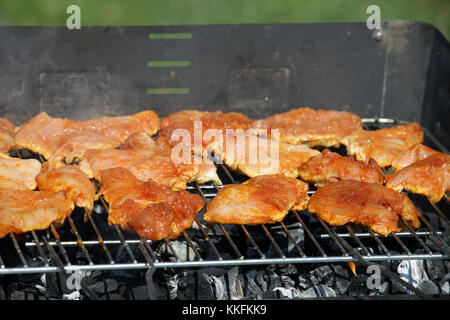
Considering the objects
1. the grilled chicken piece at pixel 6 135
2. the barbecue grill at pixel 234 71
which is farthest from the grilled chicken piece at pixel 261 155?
the grilled chicken piece at pixel 6 135

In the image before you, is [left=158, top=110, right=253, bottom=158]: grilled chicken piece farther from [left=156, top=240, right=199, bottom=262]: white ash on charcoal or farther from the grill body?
[left=156, top=240, right=199, bottom=262]: white ash on charcoal

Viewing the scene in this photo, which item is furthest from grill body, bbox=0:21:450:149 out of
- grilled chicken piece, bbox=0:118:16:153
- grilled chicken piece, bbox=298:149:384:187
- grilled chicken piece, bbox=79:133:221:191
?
grilled chicken piece, bbox=298:149:384:187

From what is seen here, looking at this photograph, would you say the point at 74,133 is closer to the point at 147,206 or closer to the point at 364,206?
the point at 147,206

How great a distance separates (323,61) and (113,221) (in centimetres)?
225

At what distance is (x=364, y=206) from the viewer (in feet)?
10.5

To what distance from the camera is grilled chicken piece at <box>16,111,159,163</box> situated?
380 cm

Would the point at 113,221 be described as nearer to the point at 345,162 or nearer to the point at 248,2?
the point at 345,162

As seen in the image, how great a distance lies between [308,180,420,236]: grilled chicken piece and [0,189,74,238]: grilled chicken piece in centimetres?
142

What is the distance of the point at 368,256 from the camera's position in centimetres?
275

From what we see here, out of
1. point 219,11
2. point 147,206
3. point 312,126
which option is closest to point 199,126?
point 312,126

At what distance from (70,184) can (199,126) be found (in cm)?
117
